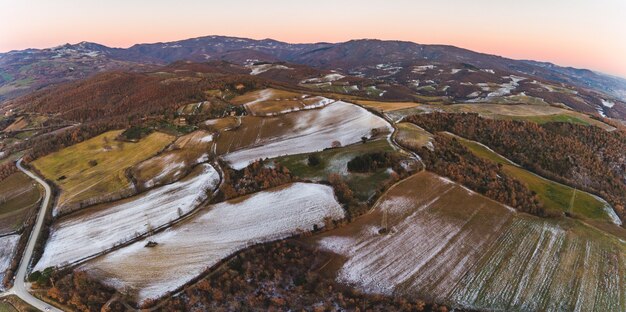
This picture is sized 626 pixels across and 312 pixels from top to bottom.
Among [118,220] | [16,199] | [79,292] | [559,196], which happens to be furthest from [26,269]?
[559,196]

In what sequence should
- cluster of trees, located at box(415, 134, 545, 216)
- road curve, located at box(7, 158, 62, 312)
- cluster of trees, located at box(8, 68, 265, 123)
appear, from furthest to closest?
cluster of trees, located at box(8, 68, 265, 123), cluster of trees, located at box(415, 134, 545, 216), road curve, located at box(7, 158, 62, 312)

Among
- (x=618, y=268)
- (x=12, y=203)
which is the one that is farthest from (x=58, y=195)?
(x=618, y=268)

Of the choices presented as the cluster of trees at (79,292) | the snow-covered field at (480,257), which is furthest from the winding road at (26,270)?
the snow-covered field at (480,257)

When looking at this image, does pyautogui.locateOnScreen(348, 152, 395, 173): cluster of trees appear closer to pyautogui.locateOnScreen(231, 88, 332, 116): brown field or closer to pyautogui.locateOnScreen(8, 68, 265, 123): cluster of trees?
pyautogui.locateOnScreen(231, 88, 332, 116): brown field

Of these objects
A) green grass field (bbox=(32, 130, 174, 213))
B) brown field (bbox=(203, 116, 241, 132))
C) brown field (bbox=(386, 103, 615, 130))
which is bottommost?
green grass field (bbox=(32, 130, 174, 213))

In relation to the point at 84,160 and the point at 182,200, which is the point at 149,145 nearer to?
the point at 84,160

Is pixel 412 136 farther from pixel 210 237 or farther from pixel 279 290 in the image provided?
pixel 279 290

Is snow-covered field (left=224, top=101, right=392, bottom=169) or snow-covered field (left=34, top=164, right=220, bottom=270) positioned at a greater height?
snow-covered field (left=224, top=101, right=392, bottom=169)

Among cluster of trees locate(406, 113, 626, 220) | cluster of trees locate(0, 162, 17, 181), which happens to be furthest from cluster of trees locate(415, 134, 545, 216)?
cluster of trees locate(0, 162, 17, 181)
